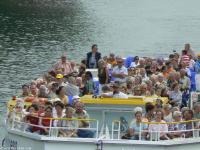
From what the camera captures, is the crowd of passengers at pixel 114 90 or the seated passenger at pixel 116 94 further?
the seated passenger at pixel 116 94

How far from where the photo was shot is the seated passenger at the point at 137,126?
67.7 ft

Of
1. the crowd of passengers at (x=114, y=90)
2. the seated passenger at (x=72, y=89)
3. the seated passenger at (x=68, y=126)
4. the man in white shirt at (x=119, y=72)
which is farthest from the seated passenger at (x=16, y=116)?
the man in white shirt at (x=119, y=72)

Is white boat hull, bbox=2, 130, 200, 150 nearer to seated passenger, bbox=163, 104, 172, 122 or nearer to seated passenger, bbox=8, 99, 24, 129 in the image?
seated passenger, bbox=163, 104, 172, 122

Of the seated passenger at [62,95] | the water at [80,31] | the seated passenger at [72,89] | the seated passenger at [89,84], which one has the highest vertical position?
the water at [80,31]

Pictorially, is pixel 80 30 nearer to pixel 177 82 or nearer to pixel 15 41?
pixel 15 41

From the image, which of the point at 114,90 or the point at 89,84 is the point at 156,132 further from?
the point at 89,84

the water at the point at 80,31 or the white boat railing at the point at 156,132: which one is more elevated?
the water at the point at 80,31

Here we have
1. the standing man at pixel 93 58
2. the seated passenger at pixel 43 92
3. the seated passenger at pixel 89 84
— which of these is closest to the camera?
the seated passenger at pixel 43 92

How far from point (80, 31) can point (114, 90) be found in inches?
1926

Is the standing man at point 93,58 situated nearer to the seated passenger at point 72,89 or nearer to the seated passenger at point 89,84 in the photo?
the seated passenger at point 89,84

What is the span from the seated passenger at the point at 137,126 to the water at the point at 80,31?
23159 millimetres

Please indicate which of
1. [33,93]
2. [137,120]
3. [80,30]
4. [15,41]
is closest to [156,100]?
[137,120]

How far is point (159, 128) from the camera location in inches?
818

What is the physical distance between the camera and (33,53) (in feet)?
195
